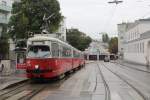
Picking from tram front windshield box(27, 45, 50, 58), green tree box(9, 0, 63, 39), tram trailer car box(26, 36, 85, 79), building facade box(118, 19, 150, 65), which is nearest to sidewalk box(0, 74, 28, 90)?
tram trailer car box(26, 36, 85, 79)

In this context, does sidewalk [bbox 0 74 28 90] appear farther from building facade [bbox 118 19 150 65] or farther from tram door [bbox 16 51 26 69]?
building facade [bbox 118 19 150 65]

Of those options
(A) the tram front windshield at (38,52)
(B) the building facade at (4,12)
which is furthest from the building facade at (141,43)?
(A) the tram front windshield at (38,52)

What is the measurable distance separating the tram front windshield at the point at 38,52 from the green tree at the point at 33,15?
38.6m

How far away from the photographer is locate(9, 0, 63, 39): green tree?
66281 millimetres

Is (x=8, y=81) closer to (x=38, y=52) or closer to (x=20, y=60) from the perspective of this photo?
(x=38, y=52)

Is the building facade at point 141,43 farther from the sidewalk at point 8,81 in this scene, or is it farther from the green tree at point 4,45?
the sidewalk at point 8,81

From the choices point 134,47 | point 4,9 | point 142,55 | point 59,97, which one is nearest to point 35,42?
point 59,97

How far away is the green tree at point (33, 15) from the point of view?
217ft

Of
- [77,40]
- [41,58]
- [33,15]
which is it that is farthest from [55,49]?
[77,40]

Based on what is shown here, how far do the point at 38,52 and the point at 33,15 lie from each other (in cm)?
4365

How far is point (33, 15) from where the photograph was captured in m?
69.4

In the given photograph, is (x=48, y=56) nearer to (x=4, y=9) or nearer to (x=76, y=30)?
(x=4, y=9)

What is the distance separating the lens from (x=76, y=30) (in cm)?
14700

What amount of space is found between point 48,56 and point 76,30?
397ft
